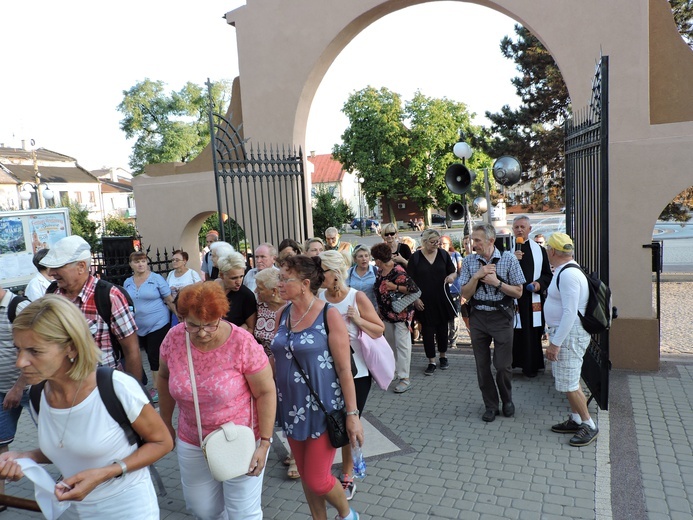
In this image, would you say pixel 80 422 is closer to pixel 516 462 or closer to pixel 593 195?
pixel 516 462

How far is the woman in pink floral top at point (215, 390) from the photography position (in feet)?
8.97

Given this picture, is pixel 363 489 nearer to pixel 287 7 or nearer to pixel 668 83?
pixel 668 83

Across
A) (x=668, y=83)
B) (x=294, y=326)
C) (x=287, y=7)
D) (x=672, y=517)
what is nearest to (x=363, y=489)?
(x=294, y=326)

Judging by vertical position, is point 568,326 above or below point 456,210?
below

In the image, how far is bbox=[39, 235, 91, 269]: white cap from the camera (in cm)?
352

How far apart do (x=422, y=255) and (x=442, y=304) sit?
0.68 meters

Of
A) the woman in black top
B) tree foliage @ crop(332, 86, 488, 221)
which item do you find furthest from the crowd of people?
tree foliage @ crop(332, 86, 488, 221)

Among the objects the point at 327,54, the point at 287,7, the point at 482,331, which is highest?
the point at 287,7

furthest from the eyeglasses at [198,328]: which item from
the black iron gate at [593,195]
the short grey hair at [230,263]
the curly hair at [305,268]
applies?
the black iron gate at [593,195]

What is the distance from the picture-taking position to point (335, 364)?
128 inches

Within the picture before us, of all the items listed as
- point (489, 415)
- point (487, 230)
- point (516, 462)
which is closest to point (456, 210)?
point (487, 230)

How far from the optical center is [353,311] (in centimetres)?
395

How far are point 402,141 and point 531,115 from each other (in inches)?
1002

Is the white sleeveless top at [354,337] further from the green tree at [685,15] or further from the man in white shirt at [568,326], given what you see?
the green tree at [685,15]
